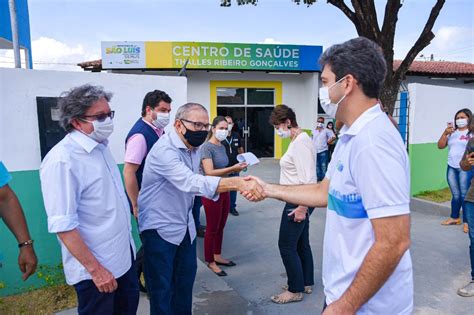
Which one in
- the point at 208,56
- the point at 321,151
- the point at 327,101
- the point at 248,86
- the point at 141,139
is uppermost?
the point at 208,56

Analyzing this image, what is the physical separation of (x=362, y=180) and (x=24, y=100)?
321 cm

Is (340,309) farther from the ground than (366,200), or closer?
closer

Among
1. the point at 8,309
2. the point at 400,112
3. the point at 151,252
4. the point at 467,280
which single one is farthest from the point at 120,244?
the point at 400,112

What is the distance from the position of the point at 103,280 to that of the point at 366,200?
143 cm

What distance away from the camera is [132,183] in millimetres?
3064

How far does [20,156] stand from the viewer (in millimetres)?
3311

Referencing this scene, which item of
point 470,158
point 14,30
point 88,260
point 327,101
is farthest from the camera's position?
point 14,30

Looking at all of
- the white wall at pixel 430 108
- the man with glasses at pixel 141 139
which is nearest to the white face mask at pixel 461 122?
the white wall at pixel 430 108

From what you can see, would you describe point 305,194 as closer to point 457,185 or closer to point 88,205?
point 88,205

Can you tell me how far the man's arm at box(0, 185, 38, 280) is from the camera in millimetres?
2029

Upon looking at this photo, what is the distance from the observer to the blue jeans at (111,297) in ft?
6.41

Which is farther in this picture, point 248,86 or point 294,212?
point 248,86

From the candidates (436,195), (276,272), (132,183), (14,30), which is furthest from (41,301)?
(436,195)

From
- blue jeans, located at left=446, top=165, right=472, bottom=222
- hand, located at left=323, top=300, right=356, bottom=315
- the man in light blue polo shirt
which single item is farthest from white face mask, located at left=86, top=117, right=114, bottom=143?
blue jeans, located at left=446, top=165, right=472, bottom=222
